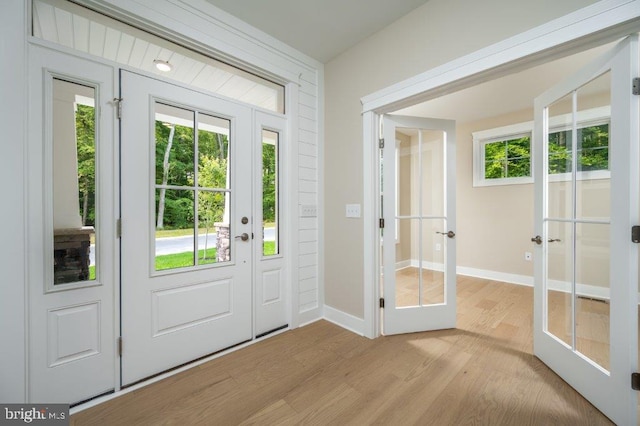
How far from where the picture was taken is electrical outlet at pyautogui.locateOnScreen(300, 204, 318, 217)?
A: 8.59 feet

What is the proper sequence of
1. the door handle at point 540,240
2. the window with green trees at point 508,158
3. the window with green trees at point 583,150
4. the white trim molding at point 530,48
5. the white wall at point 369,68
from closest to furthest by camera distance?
the white trim molding at point 530,48 < the window with green trees at point 583,150 < the white wall at point 369,68 < the door handle at point 540,240 < the window with green trees at point 508,158

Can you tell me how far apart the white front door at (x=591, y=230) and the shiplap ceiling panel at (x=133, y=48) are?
2.35 m

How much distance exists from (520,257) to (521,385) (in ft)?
9.36

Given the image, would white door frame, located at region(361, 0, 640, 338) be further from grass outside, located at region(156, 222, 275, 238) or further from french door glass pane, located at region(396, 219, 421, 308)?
grass outside, located at region(156, 222, 275, 238)

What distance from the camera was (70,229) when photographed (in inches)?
59.0

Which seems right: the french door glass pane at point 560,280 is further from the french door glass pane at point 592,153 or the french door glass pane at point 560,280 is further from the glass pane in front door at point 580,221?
the french door glass pane at point 592,153

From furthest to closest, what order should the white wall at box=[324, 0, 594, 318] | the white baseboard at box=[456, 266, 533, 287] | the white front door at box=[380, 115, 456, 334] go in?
the white baseboard at box=[456, 266, 533, 287]
the white front door at box=[380, 115, 456, 334]
the white wall at box=[324, 0, 594, 318]

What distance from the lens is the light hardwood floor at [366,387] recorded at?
4.67 ft

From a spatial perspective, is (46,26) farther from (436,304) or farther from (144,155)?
(436,304)

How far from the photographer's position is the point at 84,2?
4.99ft

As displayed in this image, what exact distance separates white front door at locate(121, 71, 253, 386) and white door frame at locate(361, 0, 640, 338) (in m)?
1.08

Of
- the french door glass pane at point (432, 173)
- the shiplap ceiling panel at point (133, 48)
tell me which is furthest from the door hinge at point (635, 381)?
the shiplap ceiling panel at point (133, 48)

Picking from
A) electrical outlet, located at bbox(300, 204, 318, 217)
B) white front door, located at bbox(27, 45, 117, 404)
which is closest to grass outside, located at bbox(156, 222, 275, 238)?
white front door, located at bbox(27, 45, 117, 404)

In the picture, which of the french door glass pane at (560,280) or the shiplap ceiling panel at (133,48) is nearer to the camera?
the shiplap ceiling panel at (133,48)
